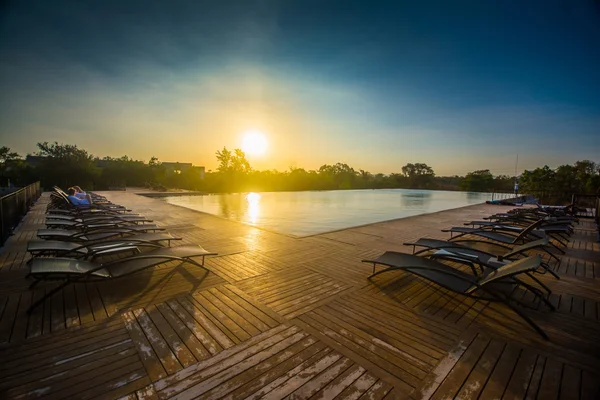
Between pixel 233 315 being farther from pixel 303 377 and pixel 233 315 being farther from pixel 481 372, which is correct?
pixel 481 372

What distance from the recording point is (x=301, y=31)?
1121 centimetres

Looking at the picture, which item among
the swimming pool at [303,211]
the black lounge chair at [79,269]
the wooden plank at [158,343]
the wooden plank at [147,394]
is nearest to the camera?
the wooden plank at [147,394]

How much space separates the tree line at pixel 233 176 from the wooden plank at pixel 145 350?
2476cm

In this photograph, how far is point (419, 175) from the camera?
58469mm

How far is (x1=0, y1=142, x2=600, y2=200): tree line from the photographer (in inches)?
930

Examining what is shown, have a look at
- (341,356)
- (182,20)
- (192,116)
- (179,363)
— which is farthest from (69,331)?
(192,116)

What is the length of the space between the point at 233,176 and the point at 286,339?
37.0 metres

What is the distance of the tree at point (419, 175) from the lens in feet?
183

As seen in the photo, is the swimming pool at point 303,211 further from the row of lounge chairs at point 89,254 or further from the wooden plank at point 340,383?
the wooden plank at point 340,383

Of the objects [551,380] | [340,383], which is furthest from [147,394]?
[551,380]

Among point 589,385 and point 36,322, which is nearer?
point 589,385

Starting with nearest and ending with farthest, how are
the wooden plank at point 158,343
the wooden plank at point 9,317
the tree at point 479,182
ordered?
the wooden plank at point 158,343, the wooden plank at point 9,317, the tree at point 479,182

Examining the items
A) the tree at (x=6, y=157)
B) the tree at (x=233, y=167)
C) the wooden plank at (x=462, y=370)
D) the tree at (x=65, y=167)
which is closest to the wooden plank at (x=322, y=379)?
the wooden plank at (x=462, y=370)

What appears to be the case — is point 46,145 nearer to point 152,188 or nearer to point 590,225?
point 152,188
